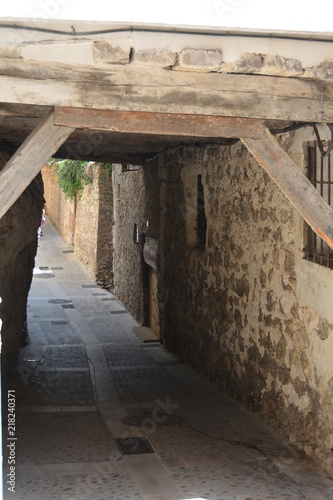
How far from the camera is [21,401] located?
7691mm

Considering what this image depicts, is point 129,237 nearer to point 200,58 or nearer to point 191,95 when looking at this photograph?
point 191,95

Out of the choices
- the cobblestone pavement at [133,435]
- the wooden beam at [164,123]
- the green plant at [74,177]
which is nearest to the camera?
the wooden beam at [164,123]

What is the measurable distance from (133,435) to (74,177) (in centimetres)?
1488

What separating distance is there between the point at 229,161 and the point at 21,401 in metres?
3.96

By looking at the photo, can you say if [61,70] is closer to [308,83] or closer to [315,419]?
[308,83]

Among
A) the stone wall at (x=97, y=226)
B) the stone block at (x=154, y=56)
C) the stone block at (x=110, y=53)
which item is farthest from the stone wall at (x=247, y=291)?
the stone wall at (x=97, y=226)

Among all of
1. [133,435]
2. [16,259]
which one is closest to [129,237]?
[16,259]

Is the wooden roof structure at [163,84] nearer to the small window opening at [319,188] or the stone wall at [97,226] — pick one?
the small window opening at [319,188]

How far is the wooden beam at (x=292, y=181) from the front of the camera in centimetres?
436

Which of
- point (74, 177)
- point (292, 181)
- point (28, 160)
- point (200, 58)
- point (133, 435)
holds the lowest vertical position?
point (133, 435)

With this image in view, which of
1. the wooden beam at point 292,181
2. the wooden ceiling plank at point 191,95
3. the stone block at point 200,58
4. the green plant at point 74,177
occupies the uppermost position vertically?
the green plant at point 74,177

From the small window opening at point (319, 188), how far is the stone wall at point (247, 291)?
0.29 feet

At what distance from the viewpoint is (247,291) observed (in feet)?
24.0

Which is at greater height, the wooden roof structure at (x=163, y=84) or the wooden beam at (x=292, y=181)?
the wooden roof structure at (x=163, y=84)
